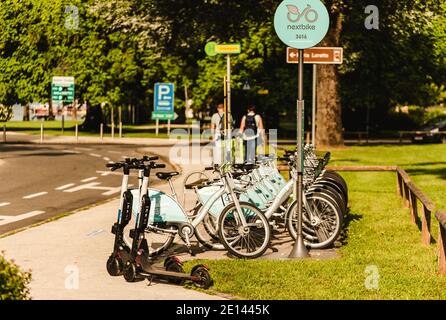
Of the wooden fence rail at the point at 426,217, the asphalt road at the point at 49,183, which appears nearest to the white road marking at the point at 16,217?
the asphalt road at the point at 49,183

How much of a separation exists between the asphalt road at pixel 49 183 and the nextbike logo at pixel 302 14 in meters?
4.82

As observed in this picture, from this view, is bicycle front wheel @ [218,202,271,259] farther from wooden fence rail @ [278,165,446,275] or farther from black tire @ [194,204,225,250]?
wooden fence rail @ [278,165,446,275]

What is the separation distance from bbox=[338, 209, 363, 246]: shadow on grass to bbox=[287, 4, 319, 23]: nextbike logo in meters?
2.74

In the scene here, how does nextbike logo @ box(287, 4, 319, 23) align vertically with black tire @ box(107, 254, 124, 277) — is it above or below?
above

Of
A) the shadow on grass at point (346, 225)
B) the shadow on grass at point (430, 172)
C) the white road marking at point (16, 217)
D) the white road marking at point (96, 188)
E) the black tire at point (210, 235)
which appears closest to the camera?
the black tire at point (210, 235)

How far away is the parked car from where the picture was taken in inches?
1561

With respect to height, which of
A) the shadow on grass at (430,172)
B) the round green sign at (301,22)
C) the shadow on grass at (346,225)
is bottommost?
the shadow on grass at (346,225)

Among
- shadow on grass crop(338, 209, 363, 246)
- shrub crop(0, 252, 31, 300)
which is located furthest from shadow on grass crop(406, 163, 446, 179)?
shrub crop(0, 252, 31, 300)

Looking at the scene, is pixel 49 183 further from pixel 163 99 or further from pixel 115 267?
pixel 115 267

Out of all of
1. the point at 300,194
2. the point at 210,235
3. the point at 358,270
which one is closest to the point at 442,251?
the point at 358,270

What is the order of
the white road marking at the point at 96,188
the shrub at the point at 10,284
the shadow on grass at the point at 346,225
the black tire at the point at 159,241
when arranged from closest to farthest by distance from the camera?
1. the shrub at the point at 10,284
2. the black tire at the point at 159,241
3. the shadow on grass at the point at 346,225
4. the white road marking at the point at 96,188

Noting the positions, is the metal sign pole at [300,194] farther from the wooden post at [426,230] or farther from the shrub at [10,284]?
the shrub at [10,284]

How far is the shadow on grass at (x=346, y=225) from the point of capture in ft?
31.9
